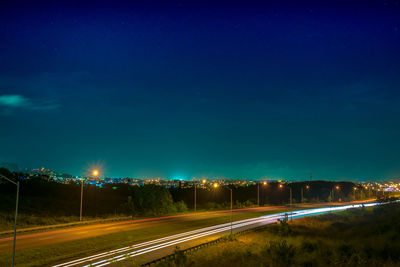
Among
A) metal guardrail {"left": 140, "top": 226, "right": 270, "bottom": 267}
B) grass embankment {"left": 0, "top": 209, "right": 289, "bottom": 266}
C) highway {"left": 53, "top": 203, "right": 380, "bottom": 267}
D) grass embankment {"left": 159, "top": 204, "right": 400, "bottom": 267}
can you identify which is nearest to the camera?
metal guardrail {"left": 140, "top": 226, "right": 270, "bottom": 267}

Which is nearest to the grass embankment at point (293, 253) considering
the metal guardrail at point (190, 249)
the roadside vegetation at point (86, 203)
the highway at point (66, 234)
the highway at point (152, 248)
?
the metal guardrail at point (190, 249)

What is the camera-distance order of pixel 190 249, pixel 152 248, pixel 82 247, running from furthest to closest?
pixel 152 248
pixel 82 247
pixel 190 249

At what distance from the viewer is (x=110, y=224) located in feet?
134

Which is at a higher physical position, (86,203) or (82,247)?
(82,247)

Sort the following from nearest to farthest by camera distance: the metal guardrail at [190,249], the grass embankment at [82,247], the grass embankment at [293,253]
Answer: the metal guardrail at [190,249]
the grass embankment at [82,247]
the grass embankment at [293,253]

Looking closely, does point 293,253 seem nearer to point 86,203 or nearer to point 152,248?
point 152,248

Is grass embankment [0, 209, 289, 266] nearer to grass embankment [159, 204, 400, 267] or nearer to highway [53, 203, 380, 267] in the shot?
highway [53, 203, 380, 267]

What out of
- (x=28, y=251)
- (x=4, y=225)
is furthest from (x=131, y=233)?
(x=4, y=225)

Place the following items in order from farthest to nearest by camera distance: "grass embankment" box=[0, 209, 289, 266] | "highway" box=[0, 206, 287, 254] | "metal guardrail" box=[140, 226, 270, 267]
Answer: "highway" box=[0, 206, 287, 254], "grass embankment" box=[0, 209, 289, 266], "metal guardrail" box=[140, 226, 270, 267]

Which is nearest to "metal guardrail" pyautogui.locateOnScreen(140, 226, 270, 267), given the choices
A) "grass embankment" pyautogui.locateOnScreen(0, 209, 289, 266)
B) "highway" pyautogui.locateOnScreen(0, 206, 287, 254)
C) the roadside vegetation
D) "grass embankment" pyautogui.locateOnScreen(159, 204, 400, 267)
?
"grass embankment" pyautogui.locateOnScreen(159, 204, 400, 267)

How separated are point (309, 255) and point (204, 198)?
100 m

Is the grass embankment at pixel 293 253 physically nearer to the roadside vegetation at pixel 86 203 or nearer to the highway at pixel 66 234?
the highway at pixel 66 234

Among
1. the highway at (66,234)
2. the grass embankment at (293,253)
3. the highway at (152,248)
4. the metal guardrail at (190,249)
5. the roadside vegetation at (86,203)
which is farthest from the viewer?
the roadside vegetation at (86,203)

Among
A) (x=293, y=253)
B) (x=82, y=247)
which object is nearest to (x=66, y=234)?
(x=82, y=247)
